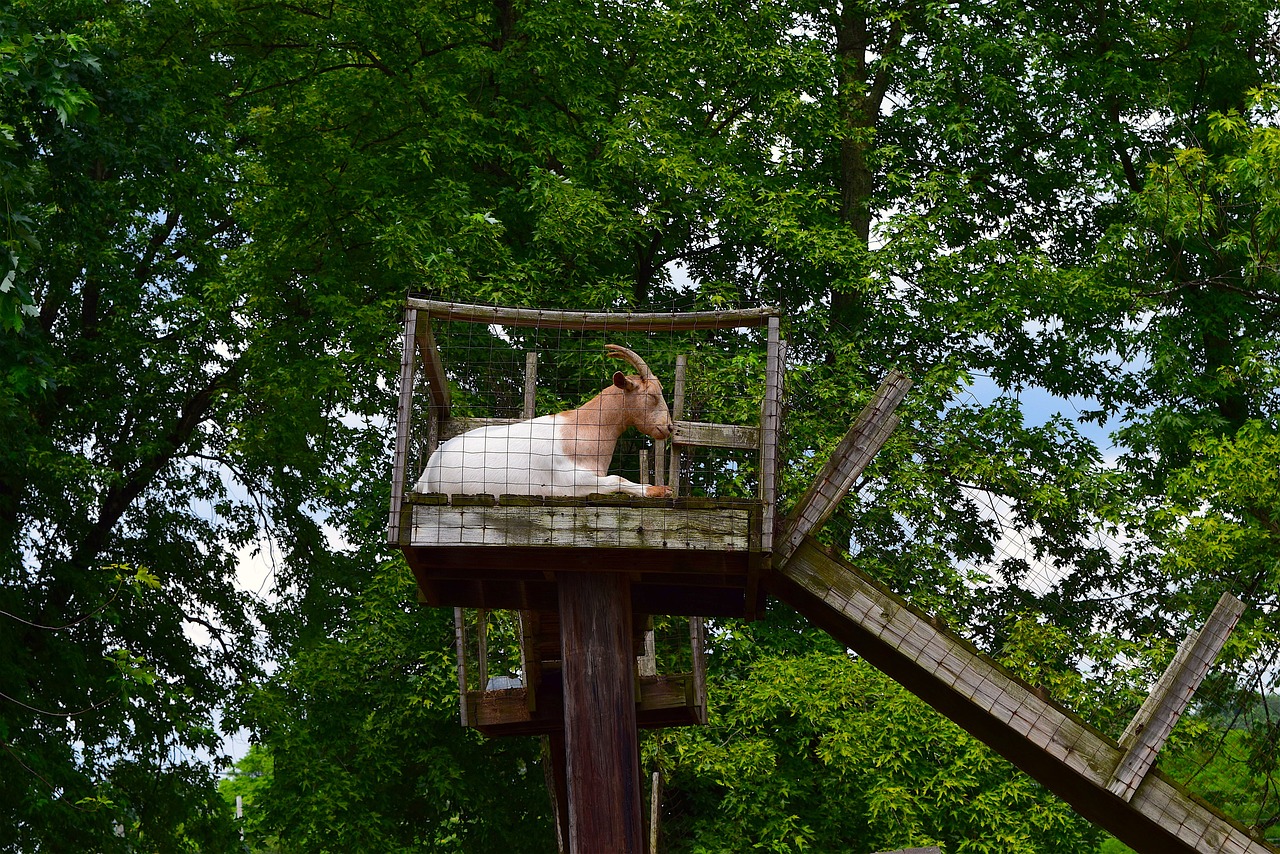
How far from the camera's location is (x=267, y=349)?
18.9m

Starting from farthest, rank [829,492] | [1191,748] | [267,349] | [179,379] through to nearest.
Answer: [179,379] < [267,349] < [1191,748] < [829,492]

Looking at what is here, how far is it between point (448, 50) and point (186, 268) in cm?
465

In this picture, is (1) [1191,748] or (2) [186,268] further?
(2) [186,268]

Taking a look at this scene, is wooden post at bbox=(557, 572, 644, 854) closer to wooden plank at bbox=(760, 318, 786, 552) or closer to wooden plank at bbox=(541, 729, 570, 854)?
wooden plank at bbox=(760, 318, 786, 552)

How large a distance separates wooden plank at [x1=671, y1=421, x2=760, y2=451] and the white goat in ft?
1.14

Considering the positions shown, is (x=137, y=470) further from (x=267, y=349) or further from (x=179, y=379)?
(x=267, y=349)

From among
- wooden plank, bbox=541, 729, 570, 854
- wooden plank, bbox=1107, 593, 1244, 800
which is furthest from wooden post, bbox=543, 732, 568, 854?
wooden plank, bbox=1107, 593, 1244, 800

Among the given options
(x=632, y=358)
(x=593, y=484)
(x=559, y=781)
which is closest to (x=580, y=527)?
(x=593, y=484)

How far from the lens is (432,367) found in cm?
911

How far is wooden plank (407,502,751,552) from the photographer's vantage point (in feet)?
24.4

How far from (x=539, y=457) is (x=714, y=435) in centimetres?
105

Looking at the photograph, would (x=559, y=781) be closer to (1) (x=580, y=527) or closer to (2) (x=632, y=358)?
(2) (x=632, y=358)

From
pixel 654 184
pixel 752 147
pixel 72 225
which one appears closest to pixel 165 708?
pixel 72 225

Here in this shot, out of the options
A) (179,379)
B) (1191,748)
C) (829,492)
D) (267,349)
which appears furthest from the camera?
(179,379)
